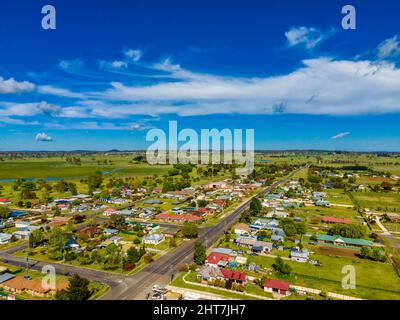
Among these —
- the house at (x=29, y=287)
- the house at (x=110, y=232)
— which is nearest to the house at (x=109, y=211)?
the house at (x=110, y=232)

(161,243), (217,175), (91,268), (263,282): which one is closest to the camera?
(263,282)

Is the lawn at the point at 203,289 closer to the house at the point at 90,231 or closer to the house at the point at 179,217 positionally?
the house at the point at 90,231

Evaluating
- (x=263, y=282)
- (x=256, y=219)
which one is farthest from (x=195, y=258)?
(x=256, y=219)

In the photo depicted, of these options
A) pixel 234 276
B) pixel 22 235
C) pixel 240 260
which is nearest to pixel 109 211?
pixel 22 235

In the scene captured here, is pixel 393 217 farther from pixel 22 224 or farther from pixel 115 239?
pixel 22 224
